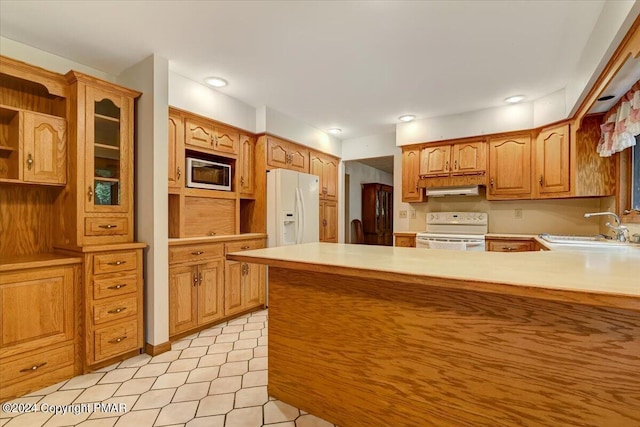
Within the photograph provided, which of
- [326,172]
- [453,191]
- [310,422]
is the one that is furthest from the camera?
[326,172]

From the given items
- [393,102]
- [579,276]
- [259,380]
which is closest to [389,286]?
[579,276]

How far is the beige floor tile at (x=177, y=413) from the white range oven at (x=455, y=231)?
9.55 ft

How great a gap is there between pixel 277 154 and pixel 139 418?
286cm

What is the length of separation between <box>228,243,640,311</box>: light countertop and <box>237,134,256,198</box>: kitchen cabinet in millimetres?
2054

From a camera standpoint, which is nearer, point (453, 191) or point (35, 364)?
point (35, 364)

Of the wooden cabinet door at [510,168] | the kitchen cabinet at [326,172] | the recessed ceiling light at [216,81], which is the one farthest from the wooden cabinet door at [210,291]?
the wooden cabinet door at [510,168]

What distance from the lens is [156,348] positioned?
244cm

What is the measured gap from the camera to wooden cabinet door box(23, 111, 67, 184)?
2113mm

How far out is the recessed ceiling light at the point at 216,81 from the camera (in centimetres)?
289

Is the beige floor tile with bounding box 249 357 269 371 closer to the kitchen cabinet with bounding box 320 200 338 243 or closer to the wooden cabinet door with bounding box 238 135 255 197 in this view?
the wooden cabinet door with bounding box 238 135 255 197

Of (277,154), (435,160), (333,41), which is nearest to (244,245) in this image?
(277,154)

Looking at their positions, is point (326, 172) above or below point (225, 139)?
below

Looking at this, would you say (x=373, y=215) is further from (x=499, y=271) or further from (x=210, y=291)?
(x=499, y=271)

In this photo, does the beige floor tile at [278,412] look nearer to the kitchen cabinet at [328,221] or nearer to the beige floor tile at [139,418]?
the beige floor tile at [139,418]
